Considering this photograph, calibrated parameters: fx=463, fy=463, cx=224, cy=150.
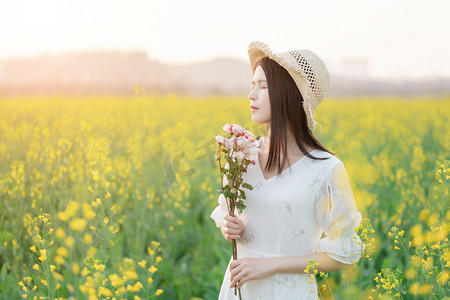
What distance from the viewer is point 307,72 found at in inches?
60.4

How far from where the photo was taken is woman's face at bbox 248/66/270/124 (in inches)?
61.2

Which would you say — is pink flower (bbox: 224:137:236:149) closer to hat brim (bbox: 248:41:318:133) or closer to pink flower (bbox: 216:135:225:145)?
pink flower (bbox: 216:135:225:145)

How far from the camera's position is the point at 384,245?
3.40 meters

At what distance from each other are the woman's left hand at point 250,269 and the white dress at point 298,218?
0.06 metres

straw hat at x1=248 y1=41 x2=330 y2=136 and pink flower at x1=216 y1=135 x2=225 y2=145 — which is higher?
straw hat at x1=248 y1=41 x2=330 y2=136

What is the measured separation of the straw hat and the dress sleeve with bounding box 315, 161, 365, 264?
0.67 ft

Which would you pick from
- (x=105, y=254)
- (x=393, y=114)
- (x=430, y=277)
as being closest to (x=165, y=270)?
(x=105, y=254)

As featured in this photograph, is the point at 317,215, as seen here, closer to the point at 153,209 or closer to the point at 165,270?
the point at 165,270

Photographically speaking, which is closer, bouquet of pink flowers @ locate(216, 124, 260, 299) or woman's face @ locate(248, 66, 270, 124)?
bouquet of pink flowers @ locate(216, 124, 260, 299)

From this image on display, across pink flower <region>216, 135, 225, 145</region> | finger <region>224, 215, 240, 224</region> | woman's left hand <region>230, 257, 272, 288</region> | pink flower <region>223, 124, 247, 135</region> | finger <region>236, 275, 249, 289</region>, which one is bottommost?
finger <region>236, 275, 249, 289</region>

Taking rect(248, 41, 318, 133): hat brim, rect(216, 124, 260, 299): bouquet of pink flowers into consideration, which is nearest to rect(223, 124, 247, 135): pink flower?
rect(216, 124, 260, 299): bouquet of pink flowers

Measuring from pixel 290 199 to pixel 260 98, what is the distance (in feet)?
1.15

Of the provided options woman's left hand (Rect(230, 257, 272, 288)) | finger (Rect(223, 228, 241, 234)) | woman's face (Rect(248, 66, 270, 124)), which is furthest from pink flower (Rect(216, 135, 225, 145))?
woman's left hand (Rect(230, 257, 272, 288))

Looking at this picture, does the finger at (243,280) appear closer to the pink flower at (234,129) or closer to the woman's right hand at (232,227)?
the woman's right hand at (232,227)
